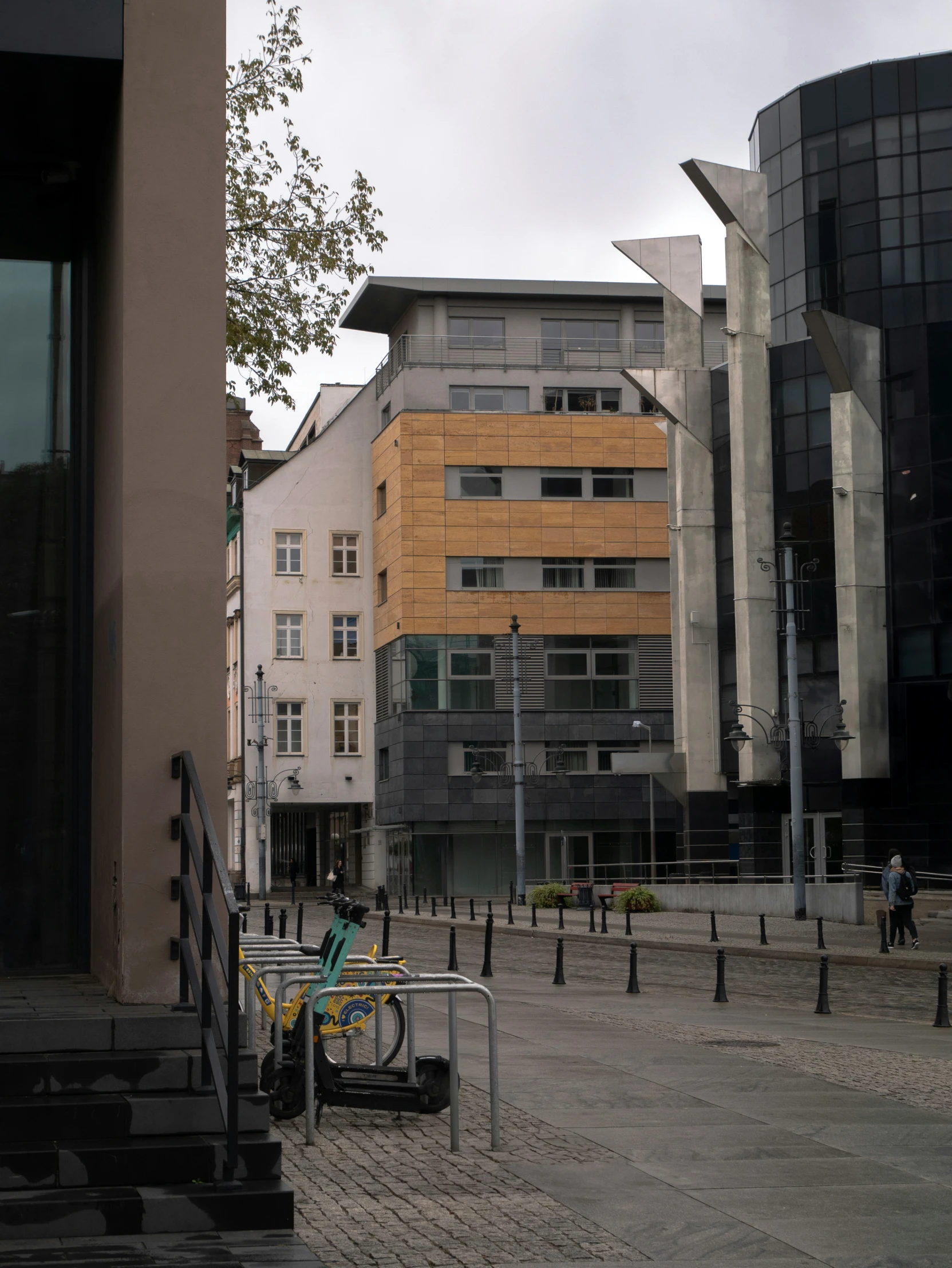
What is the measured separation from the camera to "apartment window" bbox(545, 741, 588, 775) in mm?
72625

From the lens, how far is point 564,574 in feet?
242

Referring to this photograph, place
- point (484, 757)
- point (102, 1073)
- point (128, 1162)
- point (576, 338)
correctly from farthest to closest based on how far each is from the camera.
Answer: point (576, 338), point (484, 757), point (102, 1073), point (128, 1162)

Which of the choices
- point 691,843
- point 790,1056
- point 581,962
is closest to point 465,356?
point 691,843

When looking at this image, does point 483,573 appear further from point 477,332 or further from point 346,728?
point 477,332

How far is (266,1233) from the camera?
658 cm

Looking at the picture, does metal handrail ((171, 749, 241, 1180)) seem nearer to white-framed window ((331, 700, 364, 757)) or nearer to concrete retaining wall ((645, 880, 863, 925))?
concrete retaining wall ((645, 880, 863, 925))

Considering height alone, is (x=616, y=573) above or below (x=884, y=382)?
below

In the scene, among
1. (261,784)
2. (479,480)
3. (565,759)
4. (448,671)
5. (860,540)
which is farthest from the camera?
(261,784)

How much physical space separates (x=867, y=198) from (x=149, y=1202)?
50365 mm

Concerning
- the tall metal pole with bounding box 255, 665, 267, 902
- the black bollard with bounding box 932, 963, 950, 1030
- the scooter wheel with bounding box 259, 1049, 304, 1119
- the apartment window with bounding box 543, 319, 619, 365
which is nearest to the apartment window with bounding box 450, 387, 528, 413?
the apartment window with bounding box 543, 319, 619, 365

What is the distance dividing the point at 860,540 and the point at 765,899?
1218cm

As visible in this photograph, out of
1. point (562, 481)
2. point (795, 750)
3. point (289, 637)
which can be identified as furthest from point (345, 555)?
point (795, 750)

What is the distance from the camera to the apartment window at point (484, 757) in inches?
2820

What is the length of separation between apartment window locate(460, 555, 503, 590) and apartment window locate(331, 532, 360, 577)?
25.1ft
